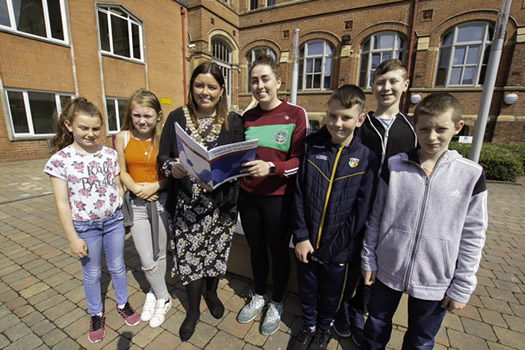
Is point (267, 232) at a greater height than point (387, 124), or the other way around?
point (387, 124)

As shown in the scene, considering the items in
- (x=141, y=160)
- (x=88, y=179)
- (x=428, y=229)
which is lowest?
(x=428, y=229)

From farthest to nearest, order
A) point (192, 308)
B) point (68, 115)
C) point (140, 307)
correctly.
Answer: point (140, 307) → point (192, 308) → point (68, 115)

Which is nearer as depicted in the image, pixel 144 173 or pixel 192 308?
pixel 144 173

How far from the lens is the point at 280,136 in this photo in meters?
1.91

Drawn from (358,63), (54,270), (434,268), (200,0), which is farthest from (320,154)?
(200,0)

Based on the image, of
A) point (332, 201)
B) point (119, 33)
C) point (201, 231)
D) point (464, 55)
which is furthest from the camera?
point (464, 55)

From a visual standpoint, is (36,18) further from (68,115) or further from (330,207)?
(330,207)

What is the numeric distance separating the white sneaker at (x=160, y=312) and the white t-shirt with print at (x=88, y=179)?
0.97m

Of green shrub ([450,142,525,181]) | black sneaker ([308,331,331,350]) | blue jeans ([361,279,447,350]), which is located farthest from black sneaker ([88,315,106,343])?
green shrub ([450,142,525,181])

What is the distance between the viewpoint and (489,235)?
412 centimetres

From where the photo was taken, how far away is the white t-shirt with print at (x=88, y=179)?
1774mm

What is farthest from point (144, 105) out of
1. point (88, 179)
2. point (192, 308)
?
point (192, 308)

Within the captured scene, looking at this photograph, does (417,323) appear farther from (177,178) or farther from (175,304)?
(175,304)

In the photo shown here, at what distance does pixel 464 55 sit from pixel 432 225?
47.5ft
